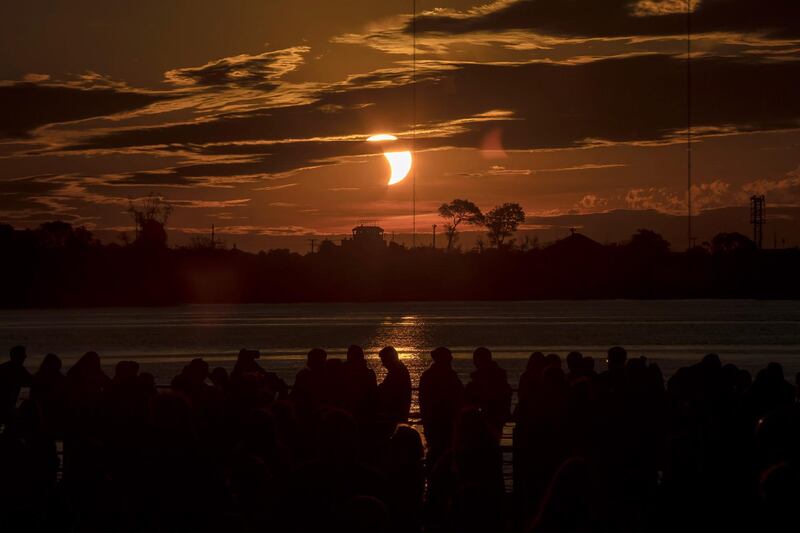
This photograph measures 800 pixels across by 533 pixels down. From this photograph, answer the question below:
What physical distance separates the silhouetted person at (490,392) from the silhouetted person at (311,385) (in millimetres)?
1502

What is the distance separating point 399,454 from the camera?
7.18m

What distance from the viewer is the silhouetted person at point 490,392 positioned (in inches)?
474

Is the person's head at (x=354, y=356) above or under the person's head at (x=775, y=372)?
above

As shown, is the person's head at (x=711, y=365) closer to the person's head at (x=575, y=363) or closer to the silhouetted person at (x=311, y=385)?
the person's head at (x=575, y=363)

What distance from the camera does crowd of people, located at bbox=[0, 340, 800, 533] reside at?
6.30 meters

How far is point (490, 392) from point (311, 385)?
1.90 meters

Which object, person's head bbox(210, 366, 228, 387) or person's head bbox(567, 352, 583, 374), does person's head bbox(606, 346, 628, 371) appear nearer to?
person's head bbox(567, 352, 583, 374)

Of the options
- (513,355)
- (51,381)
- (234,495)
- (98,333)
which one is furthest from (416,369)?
(98,333)

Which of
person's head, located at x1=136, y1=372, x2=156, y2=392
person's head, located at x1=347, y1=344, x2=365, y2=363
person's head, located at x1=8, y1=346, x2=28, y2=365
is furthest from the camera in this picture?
person's head, located at x1=8, y1=346, x2=28, y2=365

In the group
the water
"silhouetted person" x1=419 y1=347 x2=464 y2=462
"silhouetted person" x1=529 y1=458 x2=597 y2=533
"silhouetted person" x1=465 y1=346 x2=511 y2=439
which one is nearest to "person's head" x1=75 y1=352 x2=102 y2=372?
"silhouetted person" x1=419 y1=347 x2=464 y2=462

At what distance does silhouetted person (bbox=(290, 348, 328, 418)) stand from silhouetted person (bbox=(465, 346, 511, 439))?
1502 millimetres

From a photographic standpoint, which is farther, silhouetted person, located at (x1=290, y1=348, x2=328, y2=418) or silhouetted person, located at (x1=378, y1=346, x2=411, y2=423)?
silhouetted person, located at (x1=378, y1=346, x2=411, y2=423)

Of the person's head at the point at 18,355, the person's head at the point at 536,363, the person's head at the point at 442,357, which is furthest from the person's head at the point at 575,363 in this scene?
the person's head at the point at 18,355

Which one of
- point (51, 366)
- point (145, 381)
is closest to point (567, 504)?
point (145, 381)
